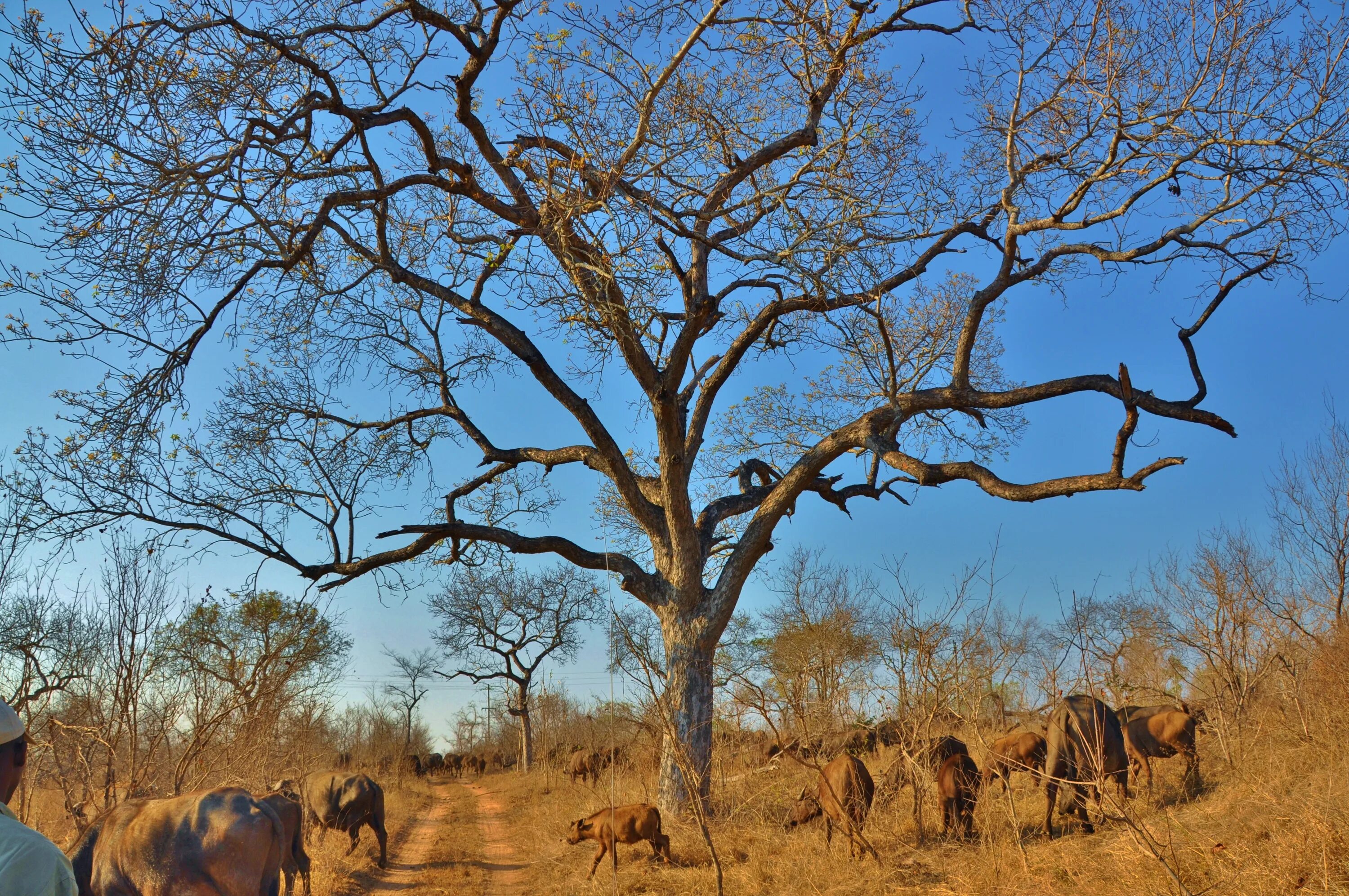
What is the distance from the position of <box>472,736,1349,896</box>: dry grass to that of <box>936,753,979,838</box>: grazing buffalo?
0.17m

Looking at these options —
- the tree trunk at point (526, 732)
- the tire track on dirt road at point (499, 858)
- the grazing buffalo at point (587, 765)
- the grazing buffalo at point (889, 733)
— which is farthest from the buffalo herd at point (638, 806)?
the tree trunk at point (526, 732)

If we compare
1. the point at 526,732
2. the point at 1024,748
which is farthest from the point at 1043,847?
the point at 526,732

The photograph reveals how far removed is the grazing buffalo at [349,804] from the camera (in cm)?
1277

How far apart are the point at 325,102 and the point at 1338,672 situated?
52.9 feet

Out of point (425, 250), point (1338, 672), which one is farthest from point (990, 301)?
point (425, 250)

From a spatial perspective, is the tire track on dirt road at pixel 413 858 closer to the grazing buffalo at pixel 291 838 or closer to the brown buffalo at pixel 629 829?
the grazing buffalo at pixel 291 838

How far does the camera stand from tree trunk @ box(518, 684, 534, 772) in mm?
33938

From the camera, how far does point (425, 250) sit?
14.1 metres

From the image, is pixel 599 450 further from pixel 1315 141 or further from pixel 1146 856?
pixel 1315 141

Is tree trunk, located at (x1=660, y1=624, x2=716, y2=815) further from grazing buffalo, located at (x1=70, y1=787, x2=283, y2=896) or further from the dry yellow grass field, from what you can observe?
grazing buffalo, located at (x1=70, y1=787, x2=283, y2=896)

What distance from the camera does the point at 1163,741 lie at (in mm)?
10617

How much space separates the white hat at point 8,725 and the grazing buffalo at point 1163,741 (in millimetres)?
10635

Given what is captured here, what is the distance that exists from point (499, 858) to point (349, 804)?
2445 millimetres

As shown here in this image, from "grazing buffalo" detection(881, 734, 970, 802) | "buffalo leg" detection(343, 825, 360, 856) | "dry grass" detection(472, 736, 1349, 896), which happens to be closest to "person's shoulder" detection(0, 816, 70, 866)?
"dry grass" detection(472, 736, 1349, 896)
